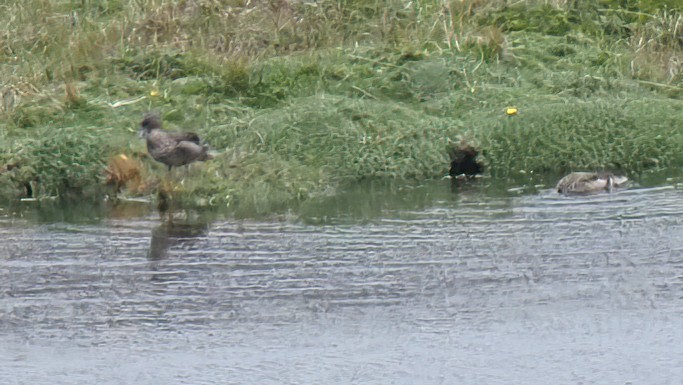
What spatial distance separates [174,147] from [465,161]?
265cm

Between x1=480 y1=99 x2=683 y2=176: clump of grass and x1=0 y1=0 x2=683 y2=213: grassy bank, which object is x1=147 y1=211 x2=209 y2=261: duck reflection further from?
x1=480 y1=99 x2=683 y2=176: clump of grass

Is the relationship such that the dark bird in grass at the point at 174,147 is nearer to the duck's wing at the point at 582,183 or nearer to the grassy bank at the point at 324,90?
the grassy bank at the point at 324,90

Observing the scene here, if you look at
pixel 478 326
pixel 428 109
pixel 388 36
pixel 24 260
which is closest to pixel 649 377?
pixel 478 326

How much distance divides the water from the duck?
0.17m

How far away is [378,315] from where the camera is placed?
29.8 ft

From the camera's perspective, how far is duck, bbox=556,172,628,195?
12.7 m

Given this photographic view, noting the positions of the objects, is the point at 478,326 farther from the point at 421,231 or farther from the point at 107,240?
the point at 107,240

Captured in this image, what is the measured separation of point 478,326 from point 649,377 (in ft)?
4.04

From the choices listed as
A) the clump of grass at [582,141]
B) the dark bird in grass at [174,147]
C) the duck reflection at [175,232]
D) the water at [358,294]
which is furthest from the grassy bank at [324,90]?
the water at [358,294]

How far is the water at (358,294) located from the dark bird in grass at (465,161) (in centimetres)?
126

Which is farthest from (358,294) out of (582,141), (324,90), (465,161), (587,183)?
(324,90)

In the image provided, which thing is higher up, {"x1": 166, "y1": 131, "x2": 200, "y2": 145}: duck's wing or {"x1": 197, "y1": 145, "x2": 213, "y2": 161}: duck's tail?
{"x1": 166, "y1": 131, "x2": 200, "y2": 145}: duck's wing

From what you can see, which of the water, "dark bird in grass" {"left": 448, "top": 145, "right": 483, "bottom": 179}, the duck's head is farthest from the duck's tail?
"dark bird in grass" {"left": 448, "top": 145, "right": 483, "bottom": 179}

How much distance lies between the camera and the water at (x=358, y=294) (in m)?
8.17
